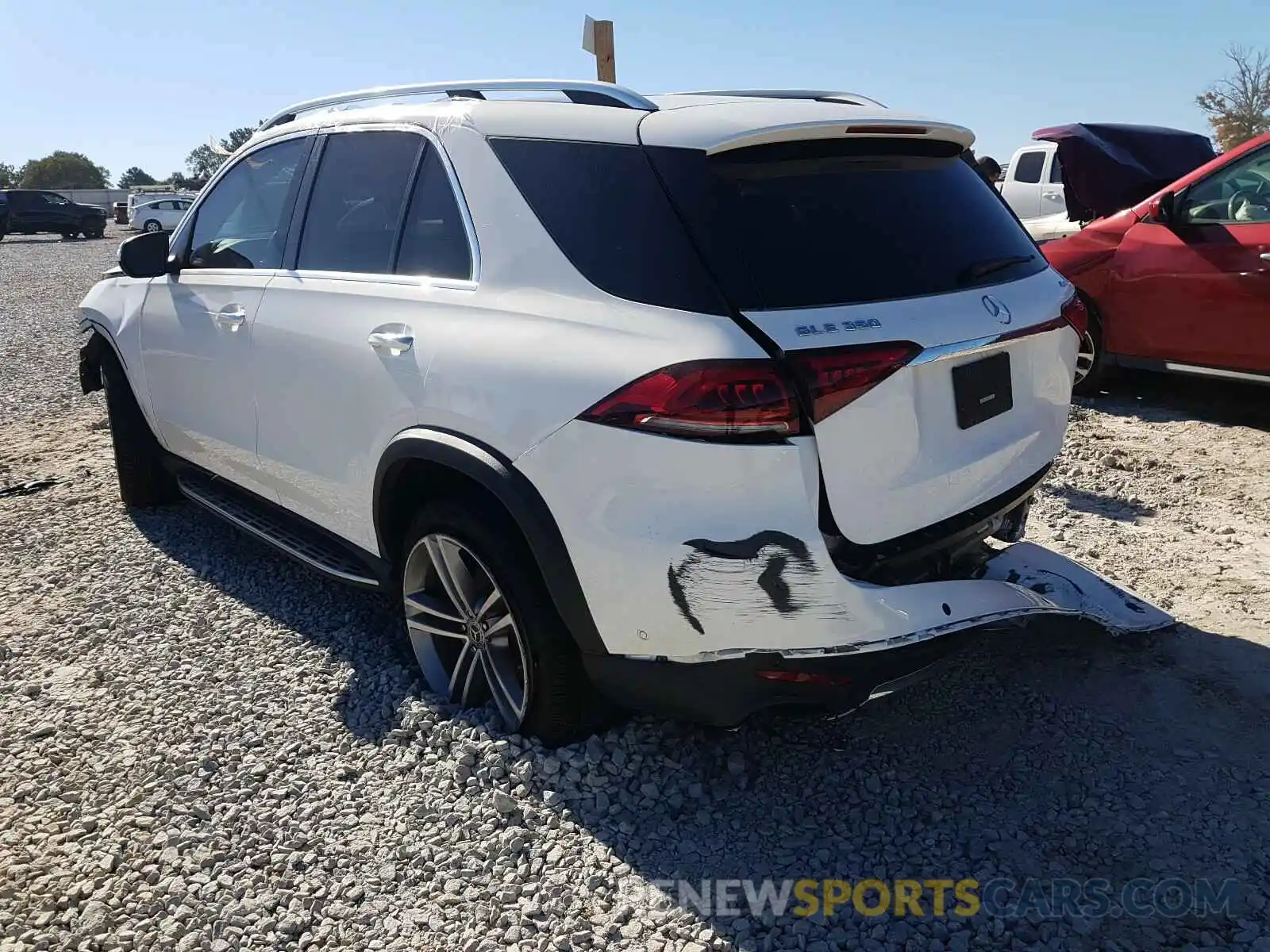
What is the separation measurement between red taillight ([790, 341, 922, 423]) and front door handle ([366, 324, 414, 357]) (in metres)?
1.23

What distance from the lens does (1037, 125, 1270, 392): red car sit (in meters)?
5.82

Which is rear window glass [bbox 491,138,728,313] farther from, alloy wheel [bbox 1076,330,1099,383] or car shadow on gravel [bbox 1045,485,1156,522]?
alloy wheel [bbox 1076,330,1099,383]

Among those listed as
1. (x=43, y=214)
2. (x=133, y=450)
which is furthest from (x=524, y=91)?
(x=43, y=214)

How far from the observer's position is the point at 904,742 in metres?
3.01

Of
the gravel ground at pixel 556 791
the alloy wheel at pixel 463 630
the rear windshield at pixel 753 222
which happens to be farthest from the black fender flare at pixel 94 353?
the rear windshield at pixel 753 222

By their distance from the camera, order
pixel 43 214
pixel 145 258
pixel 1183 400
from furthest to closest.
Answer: pixel 43 214, pixel 1183 400, pixel 145 258

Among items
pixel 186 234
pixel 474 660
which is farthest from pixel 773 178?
pixel 186 234

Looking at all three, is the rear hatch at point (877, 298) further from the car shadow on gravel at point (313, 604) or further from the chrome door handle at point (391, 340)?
the car shadow on gravel at point (313, 604)

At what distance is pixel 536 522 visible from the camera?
255 cm

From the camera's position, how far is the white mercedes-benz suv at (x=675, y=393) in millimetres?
2307

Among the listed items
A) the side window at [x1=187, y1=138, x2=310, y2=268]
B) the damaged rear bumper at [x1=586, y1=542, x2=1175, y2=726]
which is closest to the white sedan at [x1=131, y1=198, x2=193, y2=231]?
the side window at [x1=187, y1=138, x2=310, y2=268]

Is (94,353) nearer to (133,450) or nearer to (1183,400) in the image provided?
(133,450)

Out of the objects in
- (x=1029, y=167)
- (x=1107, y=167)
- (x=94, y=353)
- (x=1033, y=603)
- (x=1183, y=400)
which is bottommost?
(x=1183, y=400)

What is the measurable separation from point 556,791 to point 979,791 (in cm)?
116
